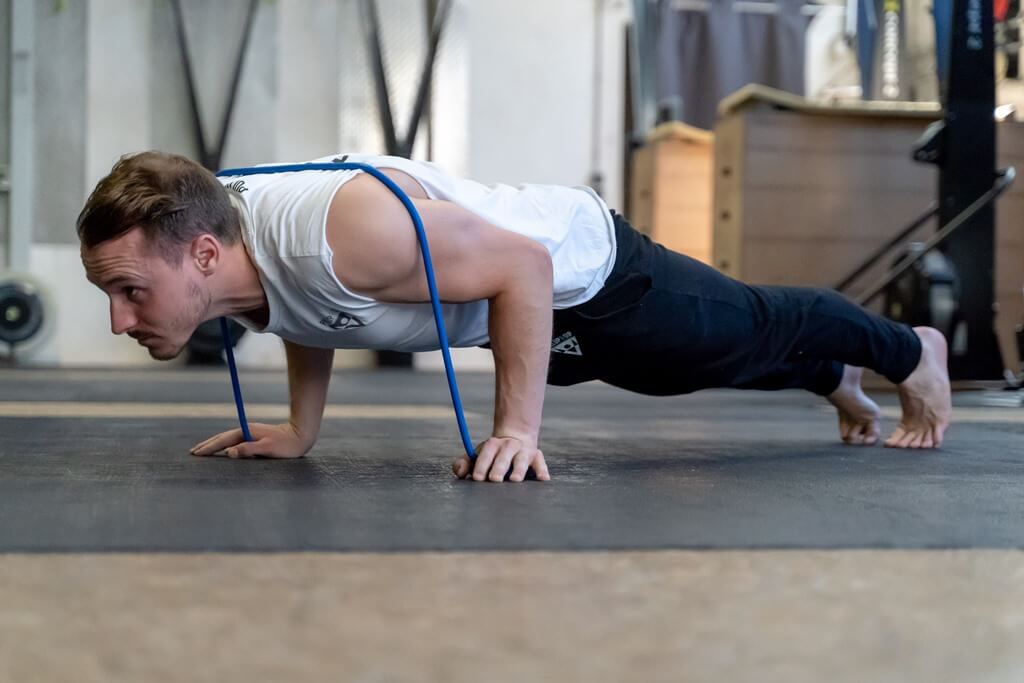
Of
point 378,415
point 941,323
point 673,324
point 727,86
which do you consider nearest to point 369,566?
point 673,324

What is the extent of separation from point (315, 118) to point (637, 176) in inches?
76.5

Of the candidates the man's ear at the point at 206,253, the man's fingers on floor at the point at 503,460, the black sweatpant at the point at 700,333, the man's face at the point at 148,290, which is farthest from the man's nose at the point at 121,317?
the black sweatpant at the point at 700,333

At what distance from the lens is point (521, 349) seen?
5.38 ft

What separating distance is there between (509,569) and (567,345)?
94 cm

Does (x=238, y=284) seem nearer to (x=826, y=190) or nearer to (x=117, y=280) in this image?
(x=117, y=280)

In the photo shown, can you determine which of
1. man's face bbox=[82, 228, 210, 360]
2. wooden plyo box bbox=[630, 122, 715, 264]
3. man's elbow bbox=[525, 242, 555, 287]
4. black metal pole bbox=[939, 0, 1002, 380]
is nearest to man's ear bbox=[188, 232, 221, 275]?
man's face bbox=[82, 228, 210, 360]

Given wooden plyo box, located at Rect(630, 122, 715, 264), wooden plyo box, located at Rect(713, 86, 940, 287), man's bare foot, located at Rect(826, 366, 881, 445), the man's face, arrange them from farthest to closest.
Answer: wooden plyo box, located at Rect(630, 122, 715, 264), wooden plyo box, located at Rect(713, 86, 940, 287), man's bare foot, located at Rect(826, 366, 881, 445), the man's face

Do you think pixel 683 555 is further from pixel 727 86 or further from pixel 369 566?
pixel 727 86

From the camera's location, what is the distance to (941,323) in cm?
400

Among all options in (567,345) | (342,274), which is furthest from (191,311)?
(567,345)

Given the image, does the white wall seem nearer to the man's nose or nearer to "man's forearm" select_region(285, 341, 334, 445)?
"man's forearm" select_region(285, 341, 334, 445)

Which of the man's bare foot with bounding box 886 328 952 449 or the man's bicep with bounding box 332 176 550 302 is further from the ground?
the man's bicep with bounding box 332 176 550 302

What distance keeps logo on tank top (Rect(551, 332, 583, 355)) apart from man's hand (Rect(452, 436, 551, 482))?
31cm

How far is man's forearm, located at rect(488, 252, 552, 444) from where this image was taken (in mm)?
1637
